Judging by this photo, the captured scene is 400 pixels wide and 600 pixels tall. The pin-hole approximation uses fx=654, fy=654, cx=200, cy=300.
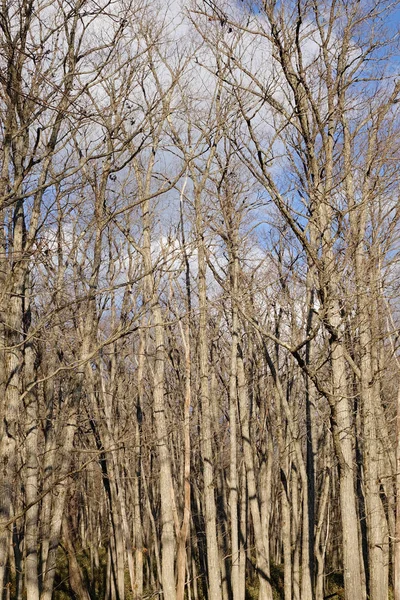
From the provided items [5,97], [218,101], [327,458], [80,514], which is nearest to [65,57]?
[5,97]

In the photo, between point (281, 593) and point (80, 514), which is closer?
point (281, 593)

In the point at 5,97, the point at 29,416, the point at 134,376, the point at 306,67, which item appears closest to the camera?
the point at 5,97

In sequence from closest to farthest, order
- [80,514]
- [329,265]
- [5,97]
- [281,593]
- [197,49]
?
1. [5,97]
2. [329,265]
3. [197,49]
4. [281,593]
5. [80,514]

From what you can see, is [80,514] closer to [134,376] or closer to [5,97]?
[134,376]

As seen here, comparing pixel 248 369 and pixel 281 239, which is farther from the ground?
pixel 281 239

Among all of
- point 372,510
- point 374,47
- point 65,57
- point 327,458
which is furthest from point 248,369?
Result: point 65,57

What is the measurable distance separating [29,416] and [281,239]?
9019 mm

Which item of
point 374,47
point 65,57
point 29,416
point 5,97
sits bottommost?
point 29,416

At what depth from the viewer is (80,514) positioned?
31.3 m

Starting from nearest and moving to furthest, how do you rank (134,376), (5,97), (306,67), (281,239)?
(5,97) < (306,67) < (281,239) < (134,376)

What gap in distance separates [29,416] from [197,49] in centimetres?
752

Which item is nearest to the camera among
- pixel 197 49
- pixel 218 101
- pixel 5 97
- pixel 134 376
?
pixel 5 97

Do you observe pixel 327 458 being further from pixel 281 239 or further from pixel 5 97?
pixel 5 97

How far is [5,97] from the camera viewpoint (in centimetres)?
705
